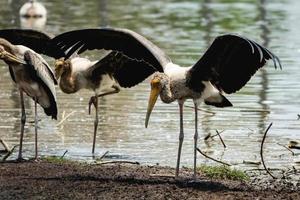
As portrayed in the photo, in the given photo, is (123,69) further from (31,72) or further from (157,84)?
(157,84)

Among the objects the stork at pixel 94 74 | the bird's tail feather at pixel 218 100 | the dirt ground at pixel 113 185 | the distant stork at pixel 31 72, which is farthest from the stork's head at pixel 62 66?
the bird's tail feather at pixel 218 100

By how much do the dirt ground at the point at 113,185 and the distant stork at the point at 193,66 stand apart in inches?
17.9

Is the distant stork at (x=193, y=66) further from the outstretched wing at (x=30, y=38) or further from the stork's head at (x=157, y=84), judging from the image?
the outstretched wing at (x=30, y=38)

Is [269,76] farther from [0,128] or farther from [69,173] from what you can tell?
[69,173]

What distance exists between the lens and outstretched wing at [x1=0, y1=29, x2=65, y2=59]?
11.9 m

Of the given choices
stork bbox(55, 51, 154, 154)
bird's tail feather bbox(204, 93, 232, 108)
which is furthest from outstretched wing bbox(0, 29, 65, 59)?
bird's tail feather bbox(204, 93, 232, 108)

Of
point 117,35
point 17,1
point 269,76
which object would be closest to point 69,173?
point 117,35

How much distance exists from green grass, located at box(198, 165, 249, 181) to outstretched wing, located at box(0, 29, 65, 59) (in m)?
2.37

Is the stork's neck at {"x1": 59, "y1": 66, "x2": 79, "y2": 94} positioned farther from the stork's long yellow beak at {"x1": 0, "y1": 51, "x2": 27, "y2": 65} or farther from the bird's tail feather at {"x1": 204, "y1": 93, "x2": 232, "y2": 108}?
the bird's tail feather at {"x1": 204, "y1": 93, "x2": 232, "y2": 108}

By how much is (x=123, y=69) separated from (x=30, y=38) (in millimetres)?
1139

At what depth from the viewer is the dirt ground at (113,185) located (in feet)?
29.8

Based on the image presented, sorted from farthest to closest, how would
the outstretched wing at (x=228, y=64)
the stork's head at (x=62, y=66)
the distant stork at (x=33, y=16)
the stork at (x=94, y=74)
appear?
the distant stork at (x=33, y=16), the stork's head at (x=62, y=66), the stork at (x=94, y=74), the outstretched wing at (x=228, y=64)

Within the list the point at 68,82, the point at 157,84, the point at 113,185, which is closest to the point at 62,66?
the point at 68,82

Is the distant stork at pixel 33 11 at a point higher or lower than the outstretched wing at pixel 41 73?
lower
